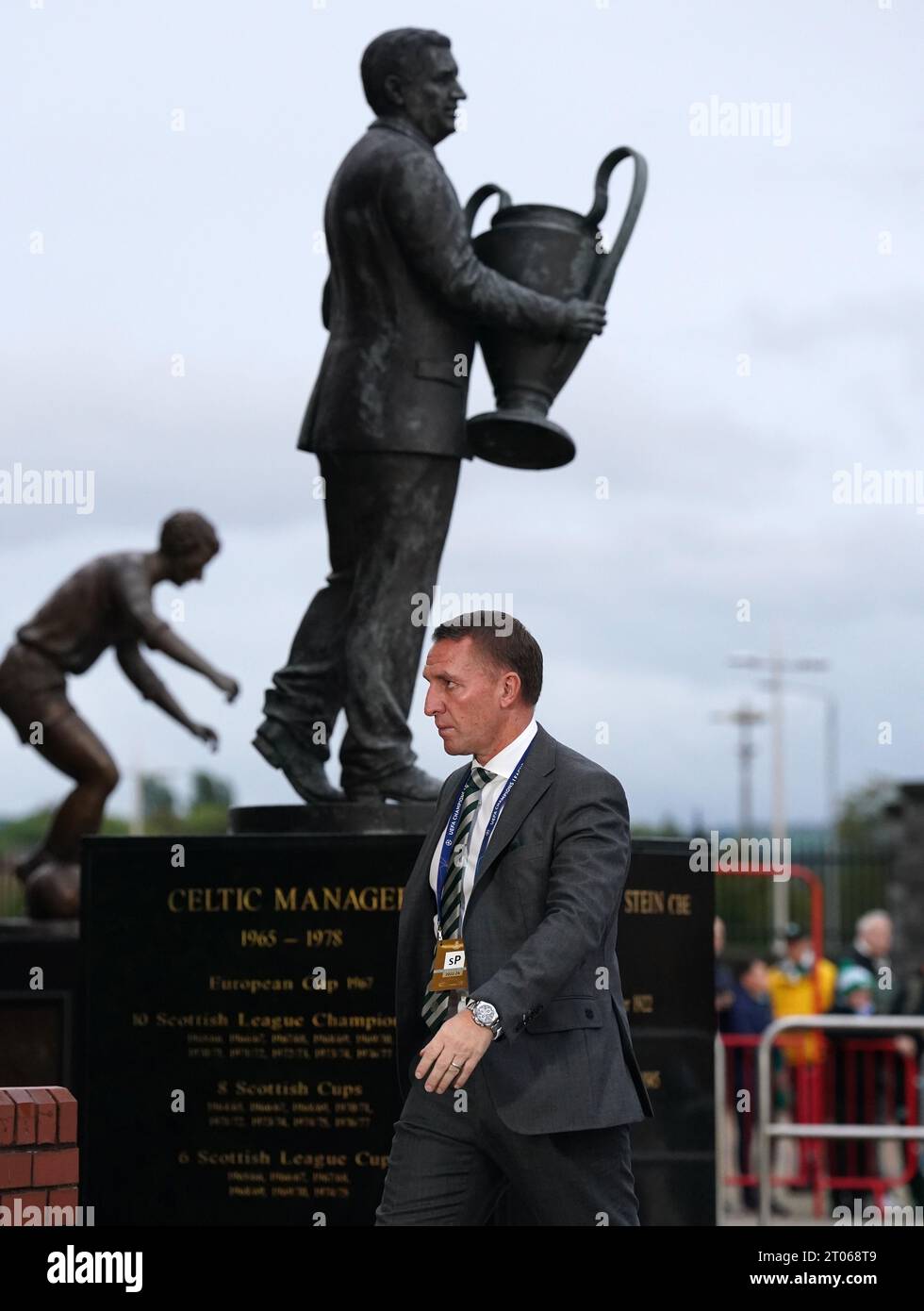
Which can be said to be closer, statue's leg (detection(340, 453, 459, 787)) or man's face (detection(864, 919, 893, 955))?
statue's leg (detection(340, 453, 459, 787))

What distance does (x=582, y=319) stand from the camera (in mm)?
8891

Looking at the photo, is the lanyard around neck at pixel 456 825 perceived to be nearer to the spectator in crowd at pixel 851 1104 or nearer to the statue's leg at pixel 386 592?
the statue's leg at pixel 386 592

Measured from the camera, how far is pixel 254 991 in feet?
27.5

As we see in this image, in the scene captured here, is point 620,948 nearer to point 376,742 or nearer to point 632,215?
point 376,742

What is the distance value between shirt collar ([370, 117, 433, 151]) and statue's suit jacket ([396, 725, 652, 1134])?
398 cm

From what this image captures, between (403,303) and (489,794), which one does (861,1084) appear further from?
(489,794)

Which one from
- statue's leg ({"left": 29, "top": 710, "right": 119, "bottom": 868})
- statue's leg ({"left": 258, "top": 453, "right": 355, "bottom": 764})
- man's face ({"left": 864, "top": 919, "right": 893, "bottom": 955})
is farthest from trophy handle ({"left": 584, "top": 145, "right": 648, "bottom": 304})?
man's face ({"left": 864, "top": 919, "right": 893, "bottom": 955})

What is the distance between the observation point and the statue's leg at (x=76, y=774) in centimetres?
1430

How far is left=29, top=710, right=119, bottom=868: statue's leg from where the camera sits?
46.9 feet

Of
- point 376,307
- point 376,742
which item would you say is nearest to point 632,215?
point 376,307

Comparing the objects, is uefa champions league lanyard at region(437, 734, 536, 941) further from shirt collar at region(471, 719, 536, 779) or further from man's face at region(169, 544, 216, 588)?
man's face at region(169, 544, 216, 588)

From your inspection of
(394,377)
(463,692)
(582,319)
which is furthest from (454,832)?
(582,319)

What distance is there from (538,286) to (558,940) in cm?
431
